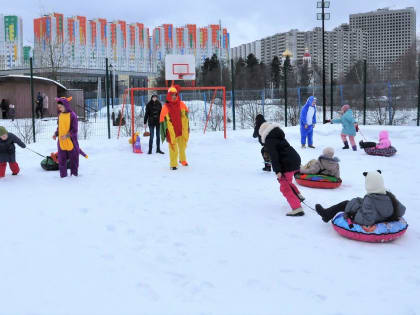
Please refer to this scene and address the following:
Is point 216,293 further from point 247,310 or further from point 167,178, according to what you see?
point 167,178

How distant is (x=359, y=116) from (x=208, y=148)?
422 inches

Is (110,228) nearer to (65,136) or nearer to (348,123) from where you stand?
(65,136)

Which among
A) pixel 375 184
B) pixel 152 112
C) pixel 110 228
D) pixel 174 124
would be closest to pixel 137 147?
pixel 152 112

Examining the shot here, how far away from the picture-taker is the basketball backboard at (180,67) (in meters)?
15.6

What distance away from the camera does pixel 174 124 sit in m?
10.1

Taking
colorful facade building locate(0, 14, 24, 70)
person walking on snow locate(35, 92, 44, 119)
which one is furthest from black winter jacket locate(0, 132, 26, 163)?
colorful facade building locate(0, 14, 24, 70)

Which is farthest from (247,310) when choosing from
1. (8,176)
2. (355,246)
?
(8,176)

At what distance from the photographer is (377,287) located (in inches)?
150

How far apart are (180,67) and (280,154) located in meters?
10.4

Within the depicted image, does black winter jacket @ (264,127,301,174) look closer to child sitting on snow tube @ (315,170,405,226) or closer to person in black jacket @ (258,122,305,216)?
person in black jacket @ (258,122,305,216)

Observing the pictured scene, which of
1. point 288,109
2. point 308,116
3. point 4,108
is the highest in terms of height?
point 4,108

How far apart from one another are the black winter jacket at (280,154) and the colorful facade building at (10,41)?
342 ft

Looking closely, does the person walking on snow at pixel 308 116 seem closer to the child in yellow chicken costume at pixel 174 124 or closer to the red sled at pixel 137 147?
the child in yellow chicken costume at pixel 174 124

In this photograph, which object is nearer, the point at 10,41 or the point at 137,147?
the point at 137,147
